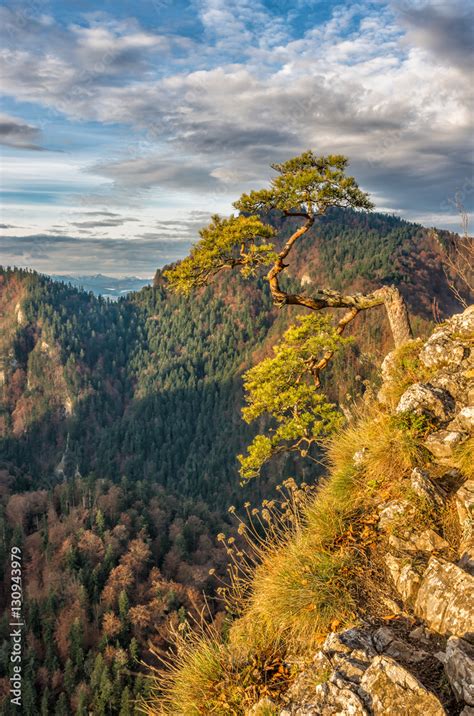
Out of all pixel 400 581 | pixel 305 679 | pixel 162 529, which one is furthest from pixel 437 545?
pixel 162 529

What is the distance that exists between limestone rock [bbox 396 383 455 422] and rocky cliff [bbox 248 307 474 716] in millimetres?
23

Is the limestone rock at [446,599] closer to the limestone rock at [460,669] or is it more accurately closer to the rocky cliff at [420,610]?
the rocky cliff at [420,610]

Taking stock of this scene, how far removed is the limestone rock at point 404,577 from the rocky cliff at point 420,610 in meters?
0.02

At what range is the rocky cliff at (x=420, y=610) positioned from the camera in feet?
18.3

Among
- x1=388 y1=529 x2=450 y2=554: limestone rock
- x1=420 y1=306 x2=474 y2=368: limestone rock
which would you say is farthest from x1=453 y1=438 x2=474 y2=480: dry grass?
x1=420 y1=306 x2=474 y2=368: limestone rock

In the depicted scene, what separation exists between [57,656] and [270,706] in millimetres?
116278

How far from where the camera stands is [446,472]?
9742 mm

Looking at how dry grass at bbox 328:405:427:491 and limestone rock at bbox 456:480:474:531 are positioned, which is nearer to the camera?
A: limestone rock at bbox 456:480:474:531

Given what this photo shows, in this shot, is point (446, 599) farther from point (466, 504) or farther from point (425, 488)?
point (425, 488)

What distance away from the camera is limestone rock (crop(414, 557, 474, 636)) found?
21.3 feet

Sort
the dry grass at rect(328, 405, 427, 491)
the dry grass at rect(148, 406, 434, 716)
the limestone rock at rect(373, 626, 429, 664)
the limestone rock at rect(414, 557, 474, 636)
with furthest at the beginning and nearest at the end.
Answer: the dry grass at rect(328, 405, 427, 491) → the dry grass at rect(148, 406, 434, 716) → the limestone rock at rect(414, 557, 474, 636) → the limestone rock at rect(373, 626, 429, 664)

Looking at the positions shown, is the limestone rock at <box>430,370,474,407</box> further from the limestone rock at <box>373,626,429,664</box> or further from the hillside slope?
the limestone rock at <box>373,626,429,664</box>

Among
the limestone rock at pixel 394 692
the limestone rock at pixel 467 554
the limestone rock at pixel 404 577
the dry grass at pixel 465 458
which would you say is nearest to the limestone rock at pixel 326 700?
the limestone rock at pixel 394 692

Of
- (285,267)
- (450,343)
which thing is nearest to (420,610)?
(450,343)
